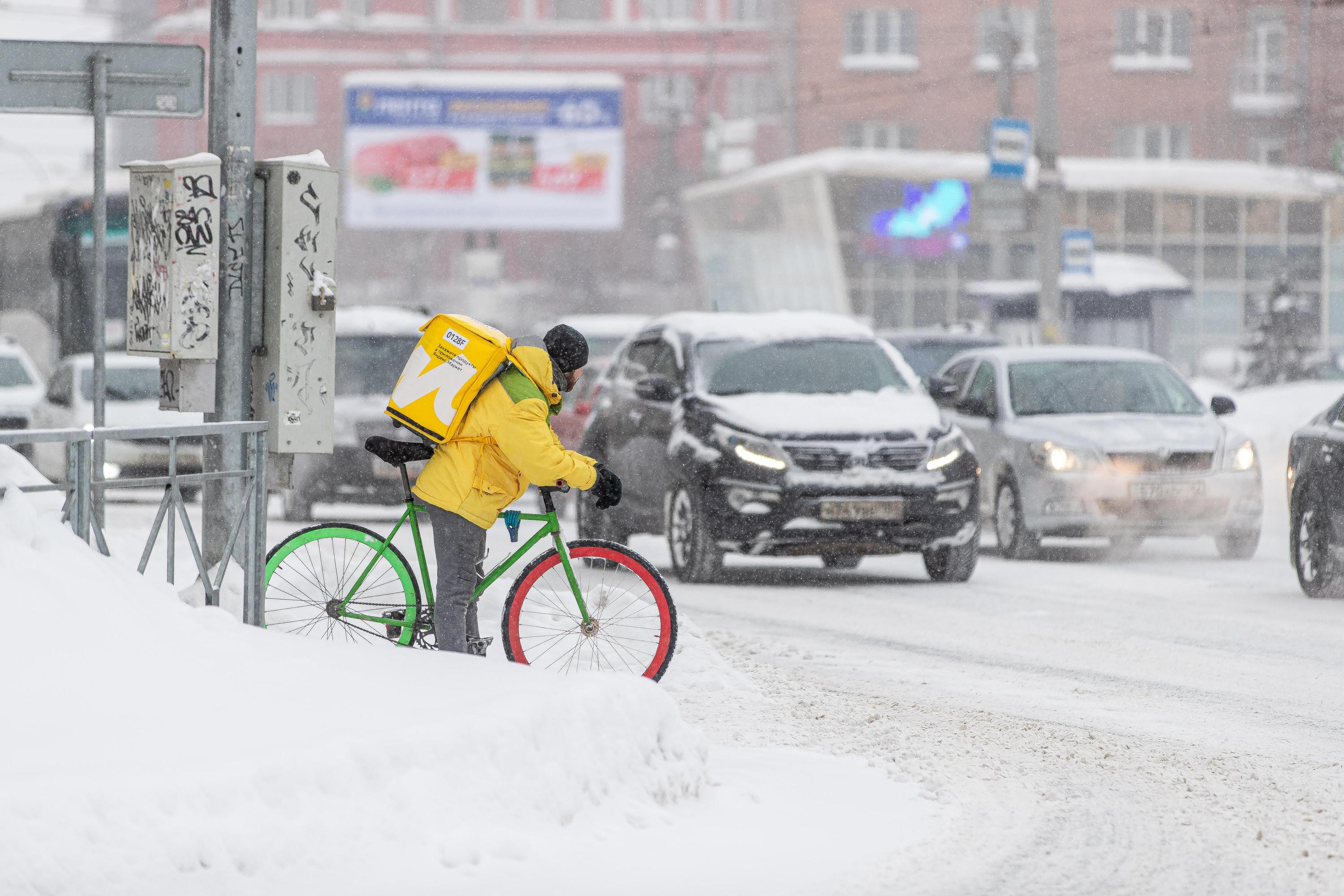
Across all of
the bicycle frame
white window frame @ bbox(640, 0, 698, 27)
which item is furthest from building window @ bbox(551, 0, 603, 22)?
the bicycle frame

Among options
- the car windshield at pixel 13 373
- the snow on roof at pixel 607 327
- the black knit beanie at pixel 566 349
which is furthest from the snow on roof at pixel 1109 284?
the black knit beanie at pixel 566 349

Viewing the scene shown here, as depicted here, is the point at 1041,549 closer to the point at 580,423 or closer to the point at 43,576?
the point at 580,423

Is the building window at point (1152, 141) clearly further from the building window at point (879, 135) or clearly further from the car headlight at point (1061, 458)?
the car headlight at point (1061, 458)

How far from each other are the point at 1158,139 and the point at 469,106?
20.6 m

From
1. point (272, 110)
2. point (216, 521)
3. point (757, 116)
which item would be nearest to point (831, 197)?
point (757, 116)

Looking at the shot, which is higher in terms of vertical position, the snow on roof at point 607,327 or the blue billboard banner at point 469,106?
the blue billboard banner at point 469,106

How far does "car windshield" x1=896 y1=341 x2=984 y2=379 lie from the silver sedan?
178 inches

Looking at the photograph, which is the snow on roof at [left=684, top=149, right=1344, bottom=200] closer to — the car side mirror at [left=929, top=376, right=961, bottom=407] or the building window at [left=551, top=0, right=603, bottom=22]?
the building window at [left=551, top=0, right=603, bottom=22]

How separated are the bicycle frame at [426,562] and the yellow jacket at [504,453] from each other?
0.16m

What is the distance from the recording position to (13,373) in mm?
25641

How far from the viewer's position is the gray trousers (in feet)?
24.7

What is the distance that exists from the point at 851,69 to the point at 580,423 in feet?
158

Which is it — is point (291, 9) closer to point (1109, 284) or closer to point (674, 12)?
point (674, 12)

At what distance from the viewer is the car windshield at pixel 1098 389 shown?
1642 cm
